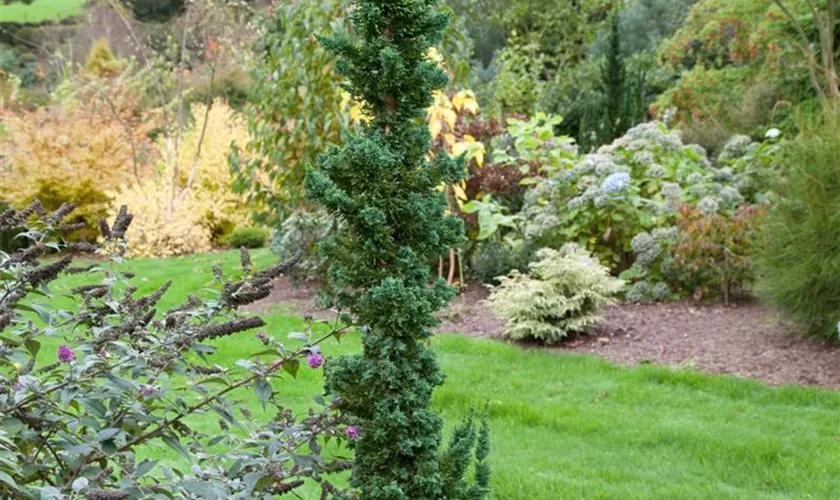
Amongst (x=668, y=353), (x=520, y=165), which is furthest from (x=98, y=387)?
(x=520, y=165)

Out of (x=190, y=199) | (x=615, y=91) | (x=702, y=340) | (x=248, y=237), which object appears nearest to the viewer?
(x=702, y=340)

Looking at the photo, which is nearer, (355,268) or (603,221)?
(355,268)

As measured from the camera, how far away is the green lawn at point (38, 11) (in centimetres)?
3394

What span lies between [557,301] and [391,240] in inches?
186

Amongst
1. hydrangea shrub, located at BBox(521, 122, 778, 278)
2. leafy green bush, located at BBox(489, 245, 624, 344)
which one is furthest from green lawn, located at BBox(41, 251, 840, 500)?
hydrangea shrub, located at BBox(521, 122, 778, 278)

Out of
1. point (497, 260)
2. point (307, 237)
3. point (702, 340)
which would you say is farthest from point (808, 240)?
point (307, 237)

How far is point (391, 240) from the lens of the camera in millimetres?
2377

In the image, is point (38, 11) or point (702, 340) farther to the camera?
point (38, 11)

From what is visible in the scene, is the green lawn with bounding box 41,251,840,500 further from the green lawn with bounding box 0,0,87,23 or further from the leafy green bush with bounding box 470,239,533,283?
the green lawn with bounding box 0,0,87,23

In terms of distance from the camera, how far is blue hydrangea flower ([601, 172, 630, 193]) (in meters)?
8.59

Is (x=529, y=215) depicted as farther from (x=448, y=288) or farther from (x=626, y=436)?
(x=448, y=288)

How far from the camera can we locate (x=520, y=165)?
10.3 meters

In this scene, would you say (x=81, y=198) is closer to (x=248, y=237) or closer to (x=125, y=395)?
(x=248, y=237)

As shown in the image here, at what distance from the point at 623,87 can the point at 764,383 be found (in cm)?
1056
